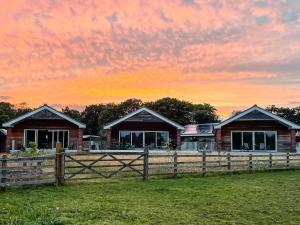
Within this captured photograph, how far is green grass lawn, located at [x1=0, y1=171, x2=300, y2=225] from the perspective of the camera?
31.1 ft

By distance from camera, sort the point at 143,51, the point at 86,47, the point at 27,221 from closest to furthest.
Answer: the point at 27,221 < the point at 86,47 < the point at 143,51

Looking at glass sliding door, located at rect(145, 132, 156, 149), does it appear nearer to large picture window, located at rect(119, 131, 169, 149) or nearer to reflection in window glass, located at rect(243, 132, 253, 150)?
large picture window, located at rect(119, 131, 169, 149)

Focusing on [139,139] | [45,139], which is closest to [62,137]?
[45,139]

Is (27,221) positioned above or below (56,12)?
below

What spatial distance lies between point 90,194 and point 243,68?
19381mm

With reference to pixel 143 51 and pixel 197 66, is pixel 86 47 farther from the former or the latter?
pixel 197 66

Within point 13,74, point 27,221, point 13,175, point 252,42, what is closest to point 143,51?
point 252,42

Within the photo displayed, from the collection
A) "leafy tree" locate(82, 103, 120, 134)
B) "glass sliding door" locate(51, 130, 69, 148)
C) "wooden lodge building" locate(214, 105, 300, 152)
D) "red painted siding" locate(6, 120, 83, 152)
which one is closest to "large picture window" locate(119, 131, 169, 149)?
"red painted siding" locate(6, 120, 83, 152)

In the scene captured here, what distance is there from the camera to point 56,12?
1880 cm

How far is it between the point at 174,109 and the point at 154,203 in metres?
80.4

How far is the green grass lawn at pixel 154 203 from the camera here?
948cm

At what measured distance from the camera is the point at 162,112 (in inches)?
3556

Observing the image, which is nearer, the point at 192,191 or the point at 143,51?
the point at 192,191

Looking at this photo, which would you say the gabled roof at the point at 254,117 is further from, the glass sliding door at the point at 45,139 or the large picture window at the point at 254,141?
the glass sliding door at the point at 45,139
